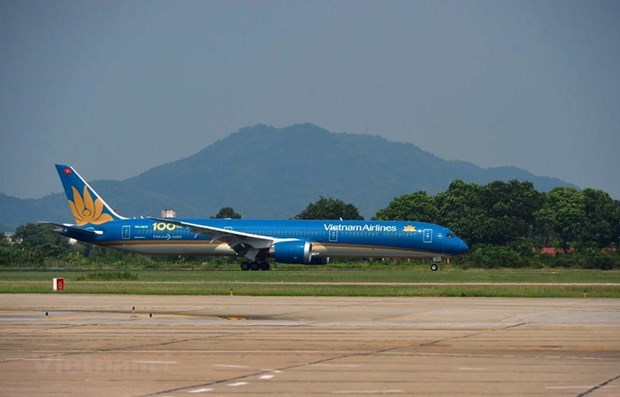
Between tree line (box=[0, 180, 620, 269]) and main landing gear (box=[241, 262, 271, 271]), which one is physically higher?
tree line (box=[0, 180, 620, 269])

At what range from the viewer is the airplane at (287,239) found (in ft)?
244

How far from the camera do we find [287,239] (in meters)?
74.6

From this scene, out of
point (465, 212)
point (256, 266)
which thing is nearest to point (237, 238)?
point (256, 266)

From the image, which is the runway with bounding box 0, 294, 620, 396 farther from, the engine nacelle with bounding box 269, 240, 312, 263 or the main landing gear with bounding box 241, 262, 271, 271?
the main landing gear with bounding box 241, 262, 271, 271

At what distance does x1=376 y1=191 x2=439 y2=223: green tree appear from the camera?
13625 cm

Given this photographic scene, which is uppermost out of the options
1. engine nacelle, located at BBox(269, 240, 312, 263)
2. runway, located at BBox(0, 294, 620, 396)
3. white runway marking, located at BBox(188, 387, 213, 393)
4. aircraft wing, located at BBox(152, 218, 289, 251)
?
aircraft wing, located at BBox(152, 218, 289, 251)

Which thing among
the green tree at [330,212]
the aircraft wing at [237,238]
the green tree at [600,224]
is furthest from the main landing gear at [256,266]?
the green tree at [600,224]

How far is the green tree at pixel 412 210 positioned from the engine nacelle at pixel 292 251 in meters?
61.6

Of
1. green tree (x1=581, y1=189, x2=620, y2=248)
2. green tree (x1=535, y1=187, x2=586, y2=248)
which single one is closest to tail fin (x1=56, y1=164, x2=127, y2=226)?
green tree (x1=581, y1=189, x2=620, y2=248)

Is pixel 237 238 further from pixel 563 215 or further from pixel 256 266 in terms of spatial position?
pixel 563 215

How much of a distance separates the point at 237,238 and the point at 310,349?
52.0 meters

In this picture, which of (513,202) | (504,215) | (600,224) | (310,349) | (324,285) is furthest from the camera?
(513,202)

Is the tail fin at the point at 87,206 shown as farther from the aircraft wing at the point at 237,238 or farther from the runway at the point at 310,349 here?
the runway at the point at 310,349

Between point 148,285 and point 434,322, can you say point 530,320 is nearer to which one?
point 434,322
